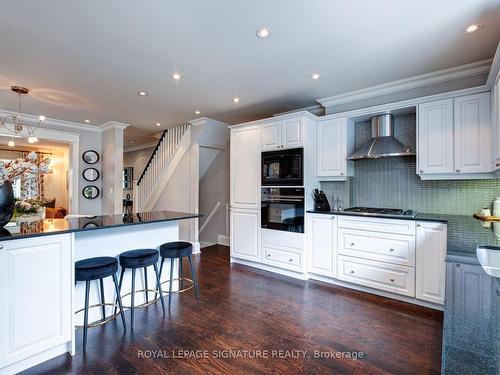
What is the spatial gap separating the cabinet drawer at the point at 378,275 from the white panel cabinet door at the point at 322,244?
0.44 feet

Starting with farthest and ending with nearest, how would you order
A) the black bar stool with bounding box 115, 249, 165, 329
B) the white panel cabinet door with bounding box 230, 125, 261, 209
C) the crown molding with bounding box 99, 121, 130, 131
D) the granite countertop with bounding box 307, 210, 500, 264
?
the crown molding with bounding box 99, 121, 130, 131, the white panel cabinet door with bounding box 230, 125, 261, 209, the black bar stool with bounding box 115, 249, 165, 329, the granite countertop with bounding box 307, 210, 500, 264

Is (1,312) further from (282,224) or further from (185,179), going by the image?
(185,179)

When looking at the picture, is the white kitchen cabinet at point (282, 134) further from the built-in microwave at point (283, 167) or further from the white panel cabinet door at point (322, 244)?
the white panel cabinet door at point (322, 244)

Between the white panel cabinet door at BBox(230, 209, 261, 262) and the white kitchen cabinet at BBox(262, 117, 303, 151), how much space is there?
106cm

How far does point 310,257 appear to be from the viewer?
3.49 meters

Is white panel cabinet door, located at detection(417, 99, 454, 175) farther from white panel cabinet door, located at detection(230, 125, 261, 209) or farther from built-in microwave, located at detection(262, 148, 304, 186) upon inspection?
white panel cabinet door, located at detection(230, 125, 261, 209)

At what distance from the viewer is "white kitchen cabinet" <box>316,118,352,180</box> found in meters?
3.45

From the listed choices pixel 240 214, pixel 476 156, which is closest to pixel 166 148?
pixel 240 214

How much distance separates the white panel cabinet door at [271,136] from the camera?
368 cm

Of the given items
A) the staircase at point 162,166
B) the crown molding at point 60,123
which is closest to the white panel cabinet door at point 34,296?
the staircase at point 162,166

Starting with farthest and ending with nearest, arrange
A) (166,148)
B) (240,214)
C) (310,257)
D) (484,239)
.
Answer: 1. (166,148)
2. (240,214)
3. (310,257)
4. (484,239)

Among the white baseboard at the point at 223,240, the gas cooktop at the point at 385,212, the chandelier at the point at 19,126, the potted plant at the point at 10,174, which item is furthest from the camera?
the white baseboard at the point at 223,240

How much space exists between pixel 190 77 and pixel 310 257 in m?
2.79

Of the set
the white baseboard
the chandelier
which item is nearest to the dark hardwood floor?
the white baseboard
